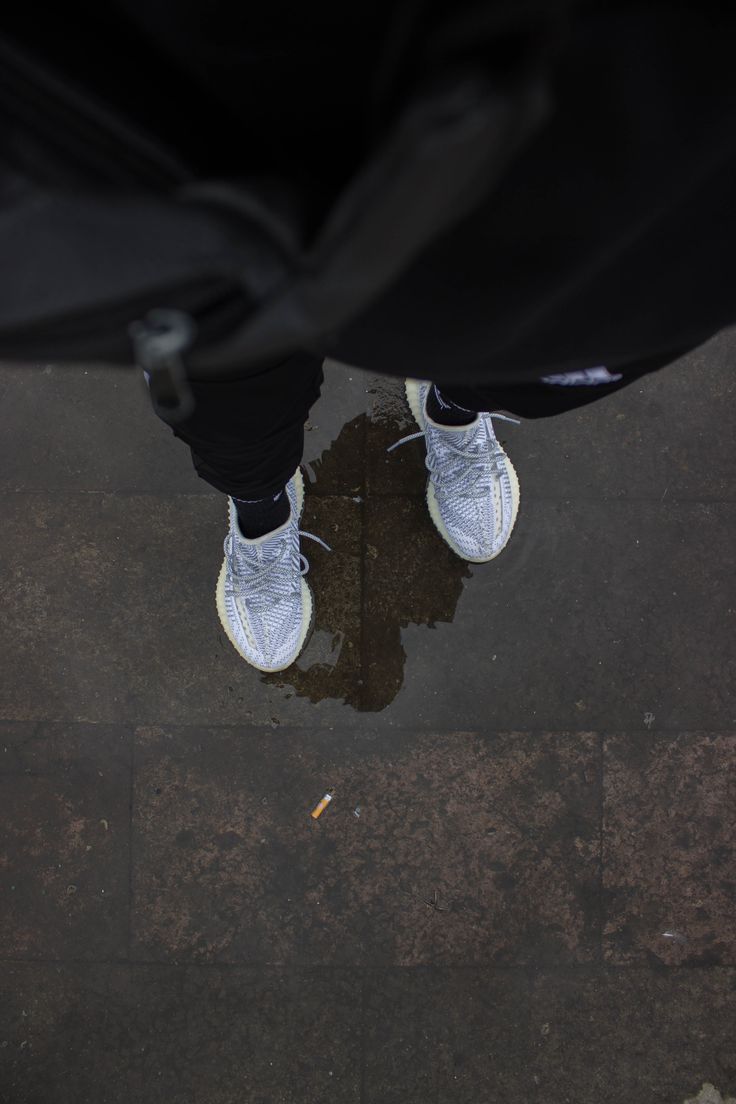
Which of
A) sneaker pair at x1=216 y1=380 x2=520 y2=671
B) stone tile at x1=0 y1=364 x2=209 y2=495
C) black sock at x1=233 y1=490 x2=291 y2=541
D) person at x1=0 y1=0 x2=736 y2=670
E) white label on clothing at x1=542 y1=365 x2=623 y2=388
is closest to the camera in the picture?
person at x1=0 y1=0 x2=736 y2=670

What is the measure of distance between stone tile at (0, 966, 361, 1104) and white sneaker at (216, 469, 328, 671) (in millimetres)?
926

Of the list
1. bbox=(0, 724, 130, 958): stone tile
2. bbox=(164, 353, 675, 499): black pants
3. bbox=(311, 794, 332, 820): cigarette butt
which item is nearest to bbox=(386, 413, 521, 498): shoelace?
bbox=(164, 353, 675, 499): black pants

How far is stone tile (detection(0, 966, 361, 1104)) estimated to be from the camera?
2.19 m

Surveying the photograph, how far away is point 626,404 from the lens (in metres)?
2.48

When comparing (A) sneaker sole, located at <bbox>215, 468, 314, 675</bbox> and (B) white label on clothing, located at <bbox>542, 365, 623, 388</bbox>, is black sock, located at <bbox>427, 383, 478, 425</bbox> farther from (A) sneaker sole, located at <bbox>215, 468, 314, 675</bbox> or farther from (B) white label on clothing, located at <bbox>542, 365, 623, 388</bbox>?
(B) white label on clothing, located at <bbox>542, 365, 623, 388</bbox>

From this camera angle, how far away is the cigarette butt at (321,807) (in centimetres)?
230

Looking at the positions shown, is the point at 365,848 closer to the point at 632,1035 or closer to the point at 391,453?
the point at 632,1035

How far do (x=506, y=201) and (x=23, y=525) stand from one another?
82.2 inches

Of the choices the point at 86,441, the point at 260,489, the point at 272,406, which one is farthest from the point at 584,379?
the point at 86,441

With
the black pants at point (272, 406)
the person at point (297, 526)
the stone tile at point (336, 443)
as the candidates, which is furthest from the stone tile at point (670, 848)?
the black pants at point (272, 406)

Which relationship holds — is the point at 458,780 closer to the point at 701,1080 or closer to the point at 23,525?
the point at 701,1080

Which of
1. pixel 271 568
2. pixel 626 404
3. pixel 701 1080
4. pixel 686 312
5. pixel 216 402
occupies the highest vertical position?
pixel 686 312

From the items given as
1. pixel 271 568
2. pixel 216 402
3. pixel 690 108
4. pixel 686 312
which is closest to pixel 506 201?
pixel 690 108

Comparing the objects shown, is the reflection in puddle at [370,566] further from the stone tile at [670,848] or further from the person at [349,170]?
the person at [349,170]
